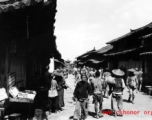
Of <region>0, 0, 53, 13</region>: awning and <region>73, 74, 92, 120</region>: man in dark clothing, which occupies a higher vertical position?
<region>0, 0, 53, 13</region>: awning

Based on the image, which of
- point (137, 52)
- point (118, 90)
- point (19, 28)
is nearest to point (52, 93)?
point (118, 90)

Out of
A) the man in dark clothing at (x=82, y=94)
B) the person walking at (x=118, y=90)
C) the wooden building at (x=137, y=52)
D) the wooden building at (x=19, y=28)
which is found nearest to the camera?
the wooden building at (x=19, y=28)

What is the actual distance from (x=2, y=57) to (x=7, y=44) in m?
0.43

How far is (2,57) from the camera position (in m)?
7.34

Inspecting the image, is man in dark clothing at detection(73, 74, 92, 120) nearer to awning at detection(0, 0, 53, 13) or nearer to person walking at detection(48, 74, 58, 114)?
person walking at detection(48, 74, 58, 114)

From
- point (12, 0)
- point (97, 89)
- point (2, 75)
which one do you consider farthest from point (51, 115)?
point (12, 0)

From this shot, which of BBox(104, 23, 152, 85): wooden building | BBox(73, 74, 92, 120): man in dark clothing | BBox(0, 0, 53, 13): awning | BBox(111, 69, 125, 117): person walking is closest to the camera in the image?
BBox(0, 0, 53, 13): awning

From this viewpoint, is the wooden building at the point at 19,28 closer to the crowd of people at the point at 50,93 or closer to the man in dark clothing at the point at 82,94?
the crowd of people at the point at 50,93

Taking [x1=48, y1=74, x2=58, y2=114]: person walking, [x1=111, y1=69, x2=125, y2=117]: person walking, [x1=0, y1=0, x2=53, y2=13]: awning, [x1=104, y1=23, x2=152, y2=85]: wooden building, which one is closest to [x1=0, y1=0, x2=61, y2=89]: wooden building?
[x1=0, y1=0, x2=53, y2=13]: awning

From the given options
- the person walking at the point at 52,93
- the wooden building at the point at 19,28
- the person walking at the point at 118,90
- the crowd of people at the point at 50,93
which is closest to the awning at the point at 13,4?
the wooden building at the point at 19,28

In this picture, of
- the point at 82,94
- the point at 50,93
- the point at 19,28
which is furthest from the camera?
the point at 50,93

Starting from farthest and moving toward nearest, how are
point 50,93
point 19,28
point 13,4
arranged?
point 50,93 → point 19,28 → point 13,4

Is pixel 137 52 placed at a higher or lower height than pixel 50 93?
higher

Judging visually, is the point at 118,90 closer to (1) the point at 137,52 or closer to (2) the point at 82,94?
(2) the point at 82,94
